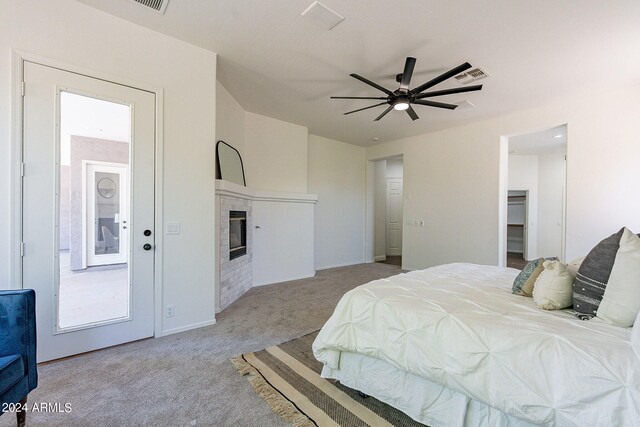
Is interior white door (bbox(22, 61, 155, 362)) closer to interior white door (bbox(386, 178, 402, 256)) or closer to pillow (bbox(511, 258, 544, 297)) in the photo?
pillow (bbox(511, 258, 544, 297))

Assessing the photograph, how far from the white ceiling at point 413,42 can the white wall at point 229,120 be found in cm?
14

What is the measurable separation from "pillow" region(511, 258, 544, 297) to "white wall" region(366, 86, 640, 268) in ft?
9.21

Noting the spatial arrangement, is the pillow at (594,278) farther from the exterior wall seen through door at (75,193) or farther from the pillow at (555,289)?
the exterior wall seen through door at (75,193)

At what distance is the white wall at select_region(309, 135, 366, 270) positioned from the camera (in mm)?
5844

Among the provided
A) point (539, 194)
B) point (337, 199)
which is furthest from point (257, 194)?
point (539, 194)

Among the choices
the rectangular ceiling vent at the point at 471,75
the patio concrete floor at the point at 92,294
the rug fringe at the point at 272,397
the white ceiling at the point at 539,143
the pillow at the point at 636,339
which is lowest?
the rug fringe at the point at 272,397

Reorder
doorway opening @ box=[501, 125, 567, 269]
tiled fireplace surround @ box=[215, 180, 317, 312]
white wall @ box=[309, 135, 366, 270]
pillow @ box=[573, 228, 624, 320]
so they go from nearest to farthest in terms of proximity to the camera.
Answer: pillow @ box=[573, 228, 624, 320] < tiled fireplace surround @ box=[215, 180, 317, 312] < white wall @ box=[309, 135, 366, 270] < doorway opening @ box=[501, 125, 567, 269]

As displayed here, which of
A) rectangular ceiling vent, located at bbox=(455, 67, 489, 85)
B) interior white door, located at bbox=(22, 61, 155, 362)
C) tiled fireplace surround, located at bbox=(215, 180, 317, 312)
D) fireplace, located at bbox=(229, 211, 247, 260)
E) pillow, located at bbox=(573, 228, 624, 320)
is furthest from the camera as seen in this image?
fireplace, located at bbox=(229, 211, 247, 260)

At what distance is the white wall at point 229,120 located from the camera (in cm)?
359

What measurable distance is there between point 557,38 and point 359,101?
2.17 metres

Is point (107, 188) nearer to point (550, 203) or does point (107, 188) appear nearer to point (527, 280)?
point (527, 280)

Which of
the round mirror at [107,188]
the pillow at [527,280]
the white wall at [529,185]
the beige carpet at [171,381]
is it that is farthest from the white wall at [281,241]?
the white wall at [529,185]

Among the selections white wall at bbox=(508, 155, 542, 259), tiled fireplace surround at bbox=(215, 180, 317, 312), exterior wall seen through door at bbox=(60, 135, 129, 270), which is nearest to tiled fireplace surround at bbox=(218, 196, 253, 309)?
tiled fireplace surround at bbox=(215, 180, 317, 312)

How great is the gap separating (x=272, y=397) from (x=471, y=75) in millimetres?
3724
